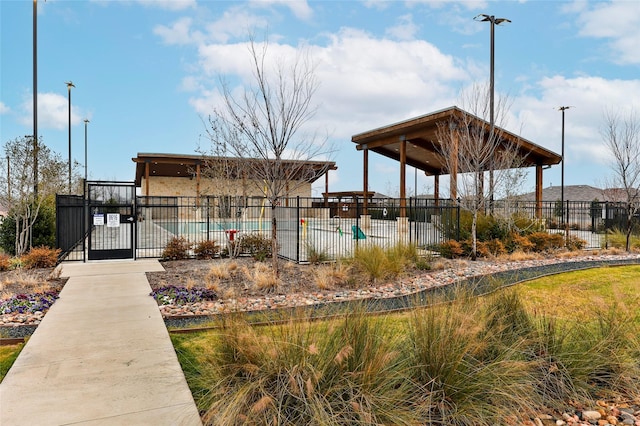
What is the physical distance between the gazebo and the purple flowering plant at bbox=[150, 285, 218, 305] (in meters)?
10.9

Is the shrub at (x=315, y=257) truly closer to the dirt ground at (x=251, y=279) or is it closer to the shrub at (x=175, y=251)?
the dirt ground at (x=251, y=279)

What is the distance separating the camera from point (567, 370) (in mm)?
3906

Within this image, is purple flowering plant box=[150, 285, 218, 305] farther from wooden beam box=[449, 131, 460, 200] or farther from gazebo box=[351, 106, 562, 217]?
gazebo box=[351, 106, 562, 217]

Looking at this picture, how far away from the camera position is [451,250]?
45.2 feet

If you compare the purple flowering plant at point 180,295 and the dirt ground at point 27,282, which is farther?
the dirt ground at point 27,282

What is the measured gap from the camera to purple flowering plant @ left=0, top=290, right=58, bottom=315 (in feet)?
22.7

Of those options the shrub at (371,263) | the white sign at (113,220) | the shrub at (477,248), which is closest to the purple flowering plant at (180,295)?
the shrub at (371,263)

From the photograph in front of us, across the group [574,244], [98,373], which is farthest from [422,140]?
[98,373]

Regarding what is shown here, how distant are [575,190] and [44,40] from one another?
65.1 m

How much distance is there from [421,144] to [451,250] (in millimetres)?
14509

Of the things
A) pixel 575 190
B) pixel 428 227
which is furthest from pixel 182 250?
pixel 575 190

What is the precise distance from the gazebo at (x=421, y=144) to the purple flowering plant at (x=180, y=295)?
10.9 meters

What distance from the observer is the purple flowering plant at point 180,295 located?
767 centimetres

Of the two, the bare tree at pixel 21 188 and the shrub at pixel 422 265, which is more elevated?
the bare tree at pixel 21 188
